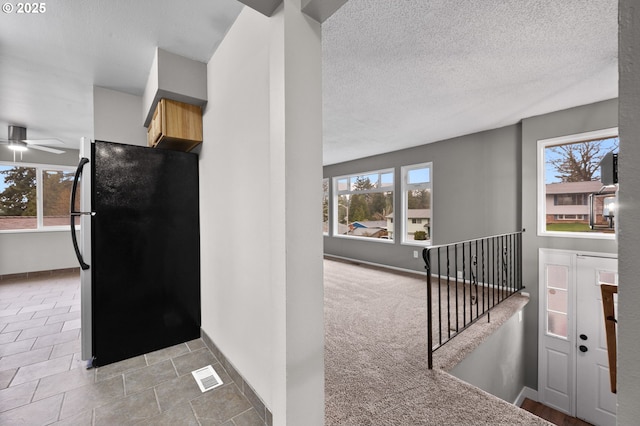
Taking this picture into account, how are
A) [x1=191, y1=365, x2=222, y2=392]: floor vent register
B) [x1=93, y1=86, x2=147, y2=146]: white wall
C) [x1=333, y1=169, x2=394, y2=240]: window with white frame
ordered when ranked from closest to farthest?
[x1=191, y1=365, x2=222, y2=392]: floor vent register < [x1=93, y1=86, x2=147, y2=146]: white wall < [x1=333, y1=169, x2=394, y2=240]: window with white frame

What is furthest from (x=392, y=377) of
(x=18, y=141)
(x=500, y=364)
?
(x=18, y=141)

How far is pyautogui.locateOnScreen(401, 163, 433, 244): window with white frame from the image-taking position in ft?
16.4

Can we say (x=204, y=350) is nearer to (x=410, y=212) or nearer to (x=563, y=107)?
(x=410, y=212)

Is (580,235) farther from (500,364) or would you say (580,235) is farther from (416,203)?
(416,203)

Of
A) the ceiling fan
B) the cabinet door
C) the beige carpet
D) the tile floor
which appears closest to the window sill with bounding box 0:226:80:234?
the ceiling fan

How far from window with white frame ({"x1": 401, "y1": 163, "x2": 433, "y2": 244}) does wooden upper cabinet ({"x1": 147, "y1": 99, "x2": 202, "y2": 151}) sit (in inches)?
159

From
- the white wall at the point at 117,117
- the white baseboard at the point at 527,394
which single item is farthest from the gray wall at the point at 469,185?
the white wall at the point at 117,117

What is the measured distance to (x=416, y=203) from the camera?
5227 mm

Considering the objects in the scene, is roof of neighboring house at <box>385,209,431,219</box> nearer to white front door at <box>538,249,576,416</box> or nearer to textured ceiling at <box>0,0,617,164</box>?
white front door at <box>538,249,576,416</box>

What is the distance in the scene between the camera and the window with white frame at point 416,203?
5.01 meters

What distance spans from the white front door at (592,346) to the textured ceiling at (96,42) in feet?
15.4

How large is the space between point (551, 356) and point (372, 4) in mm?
4700

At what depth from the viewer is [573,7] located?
1659 millimetres

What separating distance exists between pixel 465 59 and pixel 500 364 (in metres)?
3.26
